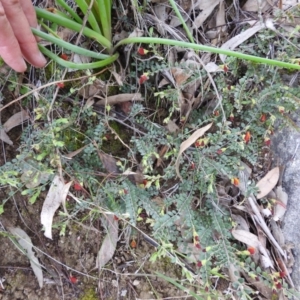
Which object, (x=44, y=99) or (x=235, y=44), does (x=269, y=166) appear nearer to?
(x=235, y=44)

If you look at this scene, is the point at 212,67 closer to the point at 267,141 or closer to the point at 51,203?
the point at 267,141

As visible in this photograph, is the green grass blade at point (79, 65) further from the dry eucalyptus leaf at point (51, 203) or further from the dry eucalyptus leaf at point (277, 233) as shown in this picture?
the dry eucalyptus leaf at point (277, 233)

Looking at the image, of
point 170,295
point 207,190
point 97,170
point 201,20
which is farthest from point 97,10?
point 170,295

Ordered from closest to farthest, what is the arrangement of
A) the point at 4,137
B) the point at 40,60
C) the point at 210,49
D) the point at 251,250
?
1. the point at 210,49
2. the point at 40,60
3. the point at 251,250
4. the point at 4,137

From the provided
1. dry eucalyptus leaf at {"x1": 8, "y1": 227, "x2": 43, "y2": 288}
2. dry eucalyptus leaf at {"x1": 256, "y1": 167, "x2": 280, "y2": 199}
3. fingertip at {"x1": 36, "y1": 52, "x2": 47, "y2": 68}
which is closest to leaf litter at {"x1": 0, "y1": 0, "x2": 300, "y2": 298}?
dry eucalyptus leaf at {"x1": 256, "y1": 167, "x2": 280, "y2": 199}

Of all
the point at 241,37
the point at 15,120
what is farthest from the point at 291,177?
the point at 15,120

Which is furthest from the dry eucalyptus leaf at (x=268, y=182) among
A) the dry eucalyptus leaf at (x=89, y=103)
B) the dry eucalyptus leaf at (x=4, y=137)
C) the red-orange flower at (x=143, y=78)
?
the dry eucalyptus leaf at (x=4, y=137)
